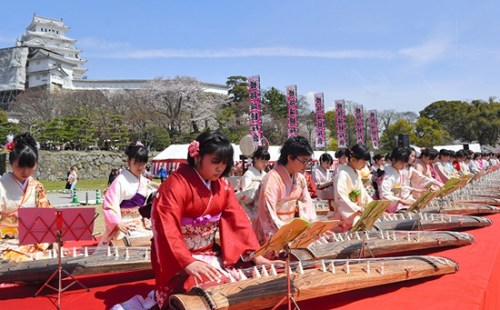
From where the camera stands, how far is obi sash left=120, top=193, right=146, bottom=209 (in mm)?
4891

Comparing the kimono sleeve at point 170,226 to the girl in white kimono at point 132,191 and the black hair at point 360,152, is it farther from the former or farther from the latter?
the black hair at point 360,152

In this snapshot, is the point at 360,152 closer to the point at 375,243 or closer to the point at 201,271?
the point at 375,243

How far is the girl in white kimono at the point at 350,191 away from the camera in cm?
457

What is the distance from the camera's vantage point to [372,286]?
2977mm

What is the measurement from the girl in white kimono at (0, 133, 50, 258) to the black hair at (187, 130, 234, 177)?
2041 mm

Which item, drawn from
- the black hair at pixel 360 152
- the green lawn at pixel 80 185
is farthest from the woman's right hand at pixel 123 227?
the green lawn at pixel 80 185

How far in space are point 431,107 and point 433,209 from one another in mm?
46833

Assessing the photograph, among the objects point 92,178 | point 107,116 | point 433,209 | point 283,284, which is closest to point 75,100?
point 107,116

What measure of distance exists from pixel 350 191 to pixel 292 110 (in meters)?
17.7

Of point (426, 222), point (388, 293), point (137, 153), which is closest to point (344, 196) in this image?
point (426, 222)

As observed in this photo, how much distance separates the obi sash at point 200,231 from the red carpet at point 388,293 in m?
0.80

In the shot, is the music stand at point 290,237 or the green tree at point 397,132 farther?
the green tree at point 397,132

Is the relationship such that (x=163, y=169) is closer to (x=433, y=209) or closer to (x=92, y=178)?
(x=92, y=178)

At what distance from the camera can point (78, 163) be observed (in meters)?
28.5
